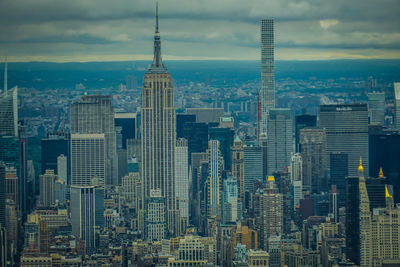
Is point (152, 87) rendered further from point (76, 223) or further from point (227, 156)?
point (76, 223)

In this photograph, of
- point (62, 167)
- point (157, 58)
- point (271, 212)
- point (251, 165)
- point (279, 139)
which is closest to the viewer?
point (271, 212)

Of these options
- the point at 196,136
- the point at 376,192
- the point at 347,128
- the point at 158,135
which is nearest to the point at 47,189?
the point at 158,135

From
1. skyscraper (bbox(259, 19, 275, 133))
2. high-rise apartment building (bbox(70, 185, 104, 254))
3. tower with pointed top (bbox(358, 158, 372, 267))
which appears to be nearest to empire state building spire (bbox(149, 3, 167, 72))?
skyscraper (bbox(259, 19, 275, 133))

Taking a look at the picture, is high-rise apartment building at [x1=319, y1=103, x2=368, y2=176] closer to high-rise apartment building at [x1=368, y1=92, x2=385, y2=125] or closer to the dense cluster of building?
the dense cluster of building

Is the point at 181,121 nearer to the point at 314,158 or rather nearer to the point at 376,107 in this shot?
the point at 314,158

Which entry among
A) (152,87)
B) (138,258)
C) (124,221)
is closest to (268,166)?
(152,87)

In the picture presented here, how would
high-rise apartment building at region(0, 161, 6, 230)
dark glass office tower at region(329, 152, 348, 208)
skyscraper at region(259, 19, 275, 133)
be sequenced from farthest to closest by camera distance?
skyscraper at region(259, 19, 275, 133), dark glass office tower at region(329, 152, 348, 208), high-rise apartment building at region(0, 161, 6, 230)
